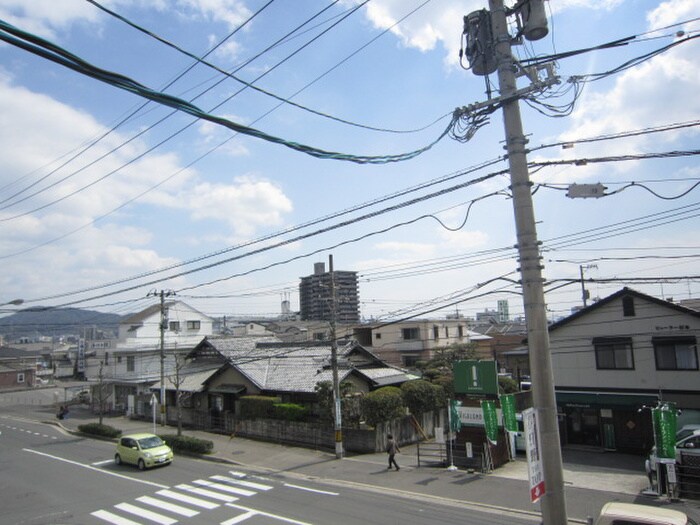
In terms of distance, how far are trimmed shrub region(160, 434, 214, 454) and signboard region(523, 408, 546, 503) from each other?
2157cm

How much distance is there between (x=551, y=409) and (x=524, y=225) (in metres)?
2.66

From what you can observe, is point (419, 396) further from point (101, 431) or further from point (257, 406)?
point (101, 431)

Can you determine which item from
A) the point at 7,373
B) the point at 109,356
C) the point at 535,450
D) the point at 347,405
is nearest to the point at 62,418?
the point at 109,356

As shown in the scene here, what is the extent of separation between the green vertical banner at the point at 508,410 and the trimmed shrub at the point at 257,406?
46.6 feet

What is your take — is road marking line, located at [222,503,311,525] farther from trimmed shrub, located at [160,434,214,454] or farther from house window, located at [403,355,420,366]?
house window, located at [403,355,420,366]

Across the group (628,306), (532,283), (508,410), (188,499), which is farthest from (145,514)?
(628,306)

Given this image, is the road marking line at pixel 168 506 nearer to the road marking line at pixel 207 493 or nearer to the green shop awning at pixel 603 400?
the road marking line at pixel 207 493

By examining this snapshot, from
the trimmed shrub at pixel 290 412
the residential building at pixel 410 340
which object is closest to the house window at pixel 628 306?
the trimmed shrub at pixel 290 412

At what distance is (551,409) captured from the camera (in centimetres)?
673

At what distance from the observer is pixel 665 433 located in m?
15.8

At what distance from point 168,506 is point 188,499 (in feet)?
3.07

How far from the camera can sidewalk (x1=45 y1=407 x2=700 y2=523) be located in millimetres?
15617

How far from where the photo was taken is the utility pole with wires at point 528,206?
21.9ft

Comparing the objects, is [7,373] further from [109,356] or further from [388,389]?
[388,389]
